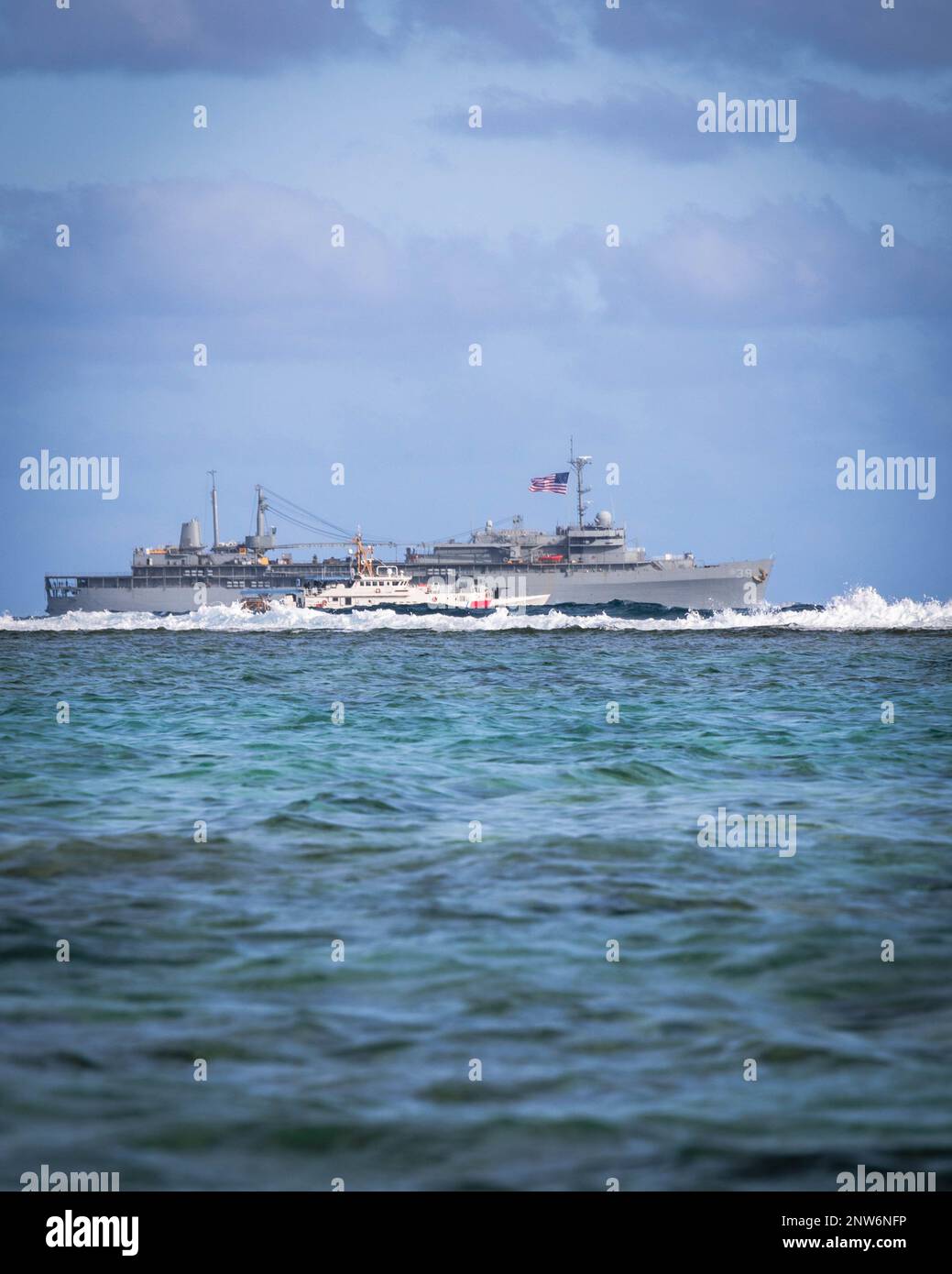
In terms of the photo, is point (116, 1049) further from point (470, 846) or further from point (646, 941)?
point (470, 846)

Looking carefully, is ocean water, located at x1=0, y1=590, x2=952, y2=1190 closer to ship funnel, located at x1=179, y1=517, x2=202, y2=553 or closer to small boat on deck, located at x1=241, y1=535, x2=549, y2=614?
small boat on deck, located at x1=241, y1=535, x2=549, y2=614

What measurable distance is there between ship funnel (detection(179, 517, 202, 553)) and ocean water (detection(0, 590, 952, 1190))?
369 ft

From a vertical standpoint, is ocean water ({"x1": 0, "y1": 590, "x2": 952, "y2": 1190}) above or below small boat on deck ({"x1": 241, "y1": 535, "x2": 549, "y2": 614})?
below

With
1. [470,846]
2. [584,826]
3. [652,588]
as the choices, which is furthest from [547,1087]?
[652,588]

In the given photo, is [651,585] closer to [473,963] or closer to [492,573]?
[492,573]

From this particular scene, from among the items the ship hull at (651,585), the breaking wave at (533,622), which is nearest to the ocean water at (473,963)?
→ the breaking wave at (533,622)

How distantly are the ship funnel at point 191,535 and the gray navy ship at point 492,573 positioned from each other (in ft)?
0.30

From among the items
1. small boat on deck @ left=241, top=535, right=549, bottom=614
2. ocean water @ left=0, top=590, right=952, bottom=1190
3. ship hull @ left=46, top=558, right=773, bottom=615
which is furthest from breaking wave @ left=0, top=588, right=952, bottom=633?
ocean water @ left=0, top=590, right=952, bottom=1190

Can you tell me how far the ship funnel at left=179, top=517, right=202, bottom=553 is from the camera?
127 meters

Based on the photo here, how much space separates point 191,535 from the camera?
128 m

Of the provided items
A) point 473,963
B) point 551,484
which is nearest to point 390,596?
point 551,484

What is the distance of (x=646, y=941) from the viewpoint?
732 cm

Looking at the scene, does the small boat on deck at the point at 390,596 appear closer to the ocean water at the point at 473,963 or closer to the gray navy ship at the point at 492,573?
the gray navy ship at the point at 492,573

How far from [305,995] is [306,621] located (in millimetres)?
73652
